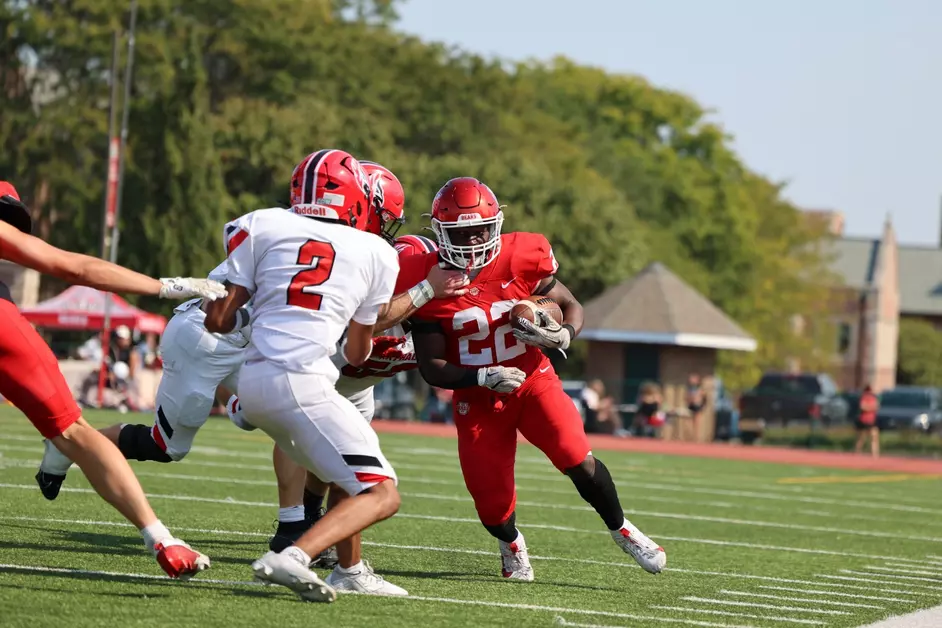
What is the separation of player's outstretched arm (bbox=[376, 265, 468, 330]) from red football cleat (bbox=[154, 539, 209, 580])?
4.07 feet

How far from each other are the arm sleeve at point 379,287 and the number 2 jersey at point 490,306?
1106 millimetres

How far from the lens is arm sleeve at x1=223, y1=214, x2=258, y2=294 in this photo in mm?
5566

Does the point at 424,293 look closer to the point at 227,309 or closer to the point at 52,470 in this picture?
the point at 227,309

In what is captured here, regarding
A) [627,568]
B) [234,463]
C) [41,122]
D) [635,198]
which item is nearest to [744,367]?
[635,198]

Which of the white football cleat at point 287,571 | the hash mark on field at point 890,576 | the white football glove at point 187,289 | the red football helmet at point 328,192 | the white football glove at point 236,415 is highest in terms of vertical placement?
the red football helmet at point 328,192

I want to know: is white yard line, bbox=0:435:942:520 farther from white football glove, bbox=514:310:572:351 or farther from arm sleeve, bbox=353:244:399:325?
arm sleeve, bbox=353:244:399:325

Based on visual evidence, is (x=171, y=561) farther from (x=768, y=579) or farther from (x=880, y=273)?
(x=880, y=273)

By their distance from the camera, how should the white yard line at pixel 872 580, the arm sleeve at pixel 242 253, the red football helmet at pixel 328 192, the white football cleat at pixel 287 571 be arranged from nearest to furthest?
the white football cleat at pixel 287 571 < the arm sleeve at pixel 242 253 < the red football helmet at pixel 328 192 < the white yard line at pixel 872 580

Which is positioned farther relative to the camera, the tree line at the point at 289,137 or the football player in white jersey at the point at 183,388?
the tree line at the point at 289,137

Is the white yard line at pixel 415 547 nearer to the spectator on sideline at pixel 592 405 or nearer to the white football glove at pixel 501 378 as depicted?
the white football glove at pixel 501 378

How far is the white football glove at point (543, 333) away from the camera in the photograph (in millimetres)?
6625

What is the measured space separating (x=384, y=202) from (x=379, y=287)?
1.63 metres

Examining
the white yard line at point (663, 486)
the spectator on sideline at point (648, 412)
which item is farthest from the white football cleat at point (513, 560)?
the spectator on sideline at point (648, 412)

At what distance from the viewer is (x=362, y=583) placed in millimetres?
6035
